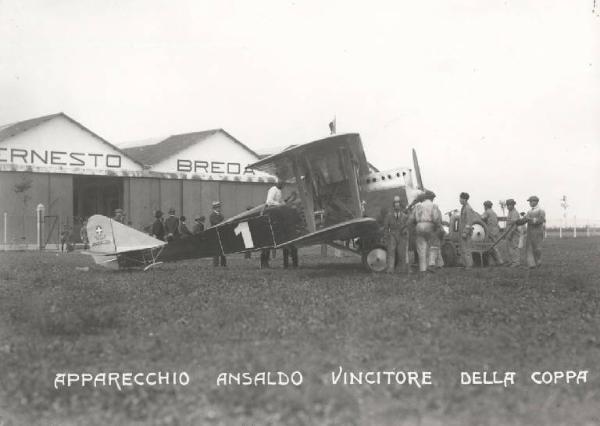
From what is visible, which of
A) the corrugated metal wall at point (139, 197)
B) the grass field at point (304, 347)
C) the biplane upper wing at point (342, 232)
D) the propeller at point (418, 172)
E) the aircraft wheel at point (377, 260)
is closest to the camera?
the grass field at point (304, 347)

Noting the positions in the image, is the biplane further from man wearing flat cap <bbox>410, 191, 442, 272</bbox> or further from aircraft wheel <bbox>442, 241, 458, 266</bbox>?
aircraft wheel <bbox>442, 241, 458, 266</bbox>

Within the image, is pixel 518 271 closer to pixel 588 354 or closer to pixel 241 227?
pixel 241 227

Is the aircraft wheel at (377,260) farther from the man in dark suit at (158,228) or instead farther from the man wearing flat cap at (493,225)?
the man in dark suit at (158,228)

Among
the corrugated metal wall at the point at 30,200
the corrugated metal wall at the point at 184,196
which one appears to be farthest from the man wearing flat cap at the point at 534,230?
the corrugated metal wall at the point at 30,200

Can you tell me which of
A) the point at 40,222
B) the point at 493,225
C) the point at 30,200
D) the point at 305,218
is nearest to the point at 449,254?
the point at 493,225

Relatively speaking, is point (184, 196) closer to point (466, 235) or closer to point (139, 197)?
point (139, 197)

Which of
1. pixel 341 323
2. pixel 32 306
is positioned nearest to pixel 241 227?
pixel 32 306

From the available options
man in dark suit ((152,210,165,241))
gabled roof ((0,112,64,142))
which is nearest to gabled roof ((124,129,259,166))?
gabled roof ((0,112,64,142))
